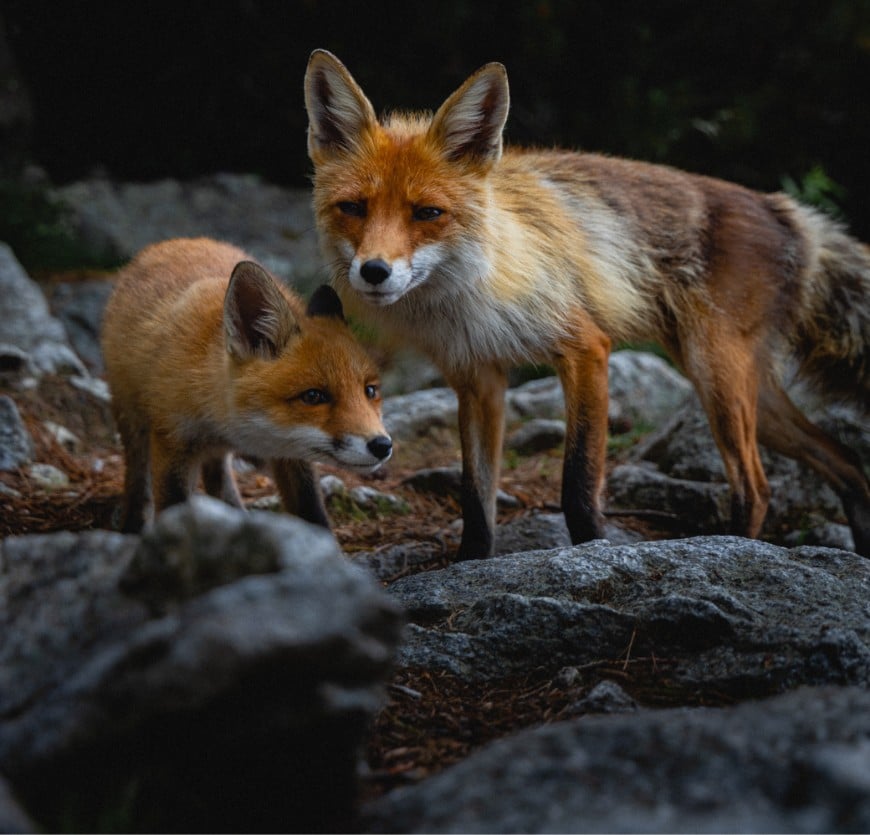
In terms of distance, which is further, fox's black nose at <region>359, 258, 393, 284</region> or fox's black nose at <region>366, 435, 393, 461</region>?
fox's black nose at <region>359, 258, 393, 284</region>

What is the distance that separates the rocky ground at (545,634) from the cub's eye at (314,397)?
0.66m

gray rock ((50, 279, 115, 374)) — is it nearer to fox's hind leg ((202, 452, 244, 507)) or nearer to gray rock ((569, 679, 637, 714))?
fox's hind leg ((202, 452, 244, 507))

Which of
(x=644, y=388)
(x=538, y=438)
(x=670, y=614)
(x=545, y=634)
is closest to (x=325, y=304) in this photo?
→ (x=545, y=634)

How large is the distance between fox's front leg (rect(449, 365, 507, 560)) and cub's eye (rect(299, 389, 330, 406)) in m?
0.96

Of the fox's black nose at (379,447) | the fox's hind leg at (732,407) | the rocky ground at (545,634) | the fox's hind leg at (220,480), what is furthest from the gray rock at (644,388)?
the fox's black nose at (379,447)

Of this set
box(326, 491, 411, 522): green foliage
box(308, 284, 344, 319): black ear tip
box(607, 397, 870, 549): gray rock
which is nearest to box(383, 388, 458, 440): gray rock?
box(326, 491, 411, 522): green foliage

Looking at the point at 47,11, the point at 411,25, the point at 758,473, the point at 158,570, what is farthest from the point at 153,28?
the point at 158,570

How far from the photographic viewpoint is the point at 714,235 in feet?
14.1

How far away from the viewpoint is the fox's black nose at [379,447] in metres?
2.94

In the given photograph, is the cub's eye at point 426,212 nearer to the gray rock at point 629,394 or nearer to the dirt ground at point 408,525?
the dirt ground at point 408,525

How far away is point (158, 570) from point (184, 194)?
7.00 m

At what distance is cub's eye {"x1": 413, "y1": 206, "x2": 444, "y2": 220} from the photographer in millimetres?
3336

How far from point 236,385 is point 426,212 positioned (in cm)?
91

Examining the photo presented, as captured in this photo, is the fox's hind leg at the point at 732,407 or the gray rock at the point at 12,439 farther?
the gray rock at the point at 12,439
